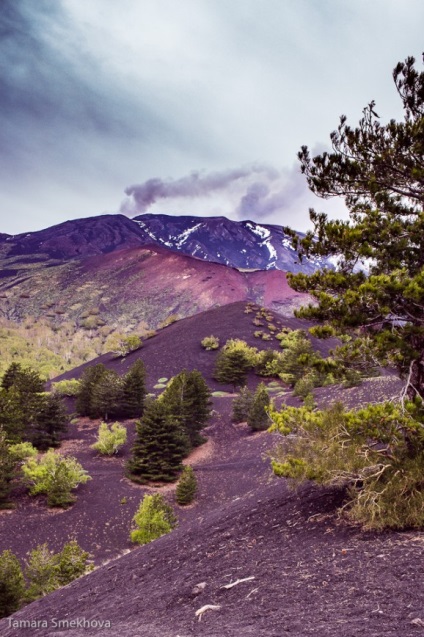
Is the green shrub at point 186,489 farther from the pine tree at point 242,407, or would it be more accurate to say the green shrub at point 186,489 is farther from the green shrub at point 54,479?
the pine tree at point 242,407

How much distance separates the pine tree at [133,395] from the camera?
115ft

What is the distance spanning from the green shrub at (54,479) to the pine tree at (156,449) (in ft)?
11.2

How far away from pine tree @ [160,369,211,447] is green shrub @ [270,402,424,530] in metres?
22.1

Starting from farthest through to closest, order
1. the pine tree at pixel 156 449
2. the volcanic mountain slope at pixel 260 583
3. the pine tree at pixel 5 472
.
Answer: the pine tree at pixel 156 449 < the pine tree at pixel 5 472 < the volcanic mountain slope at pixel 260 583

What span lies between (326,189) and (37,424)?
2704 cm

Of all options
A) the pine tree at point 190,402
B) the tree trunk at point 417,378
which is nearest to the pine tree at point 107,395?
the pine tree at point 190,402

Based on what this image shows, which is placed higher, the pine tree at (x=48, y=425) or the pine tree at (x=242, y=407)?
the pine tree at (x=48, y=425)

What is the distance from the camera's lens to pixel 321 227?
745 centimetres

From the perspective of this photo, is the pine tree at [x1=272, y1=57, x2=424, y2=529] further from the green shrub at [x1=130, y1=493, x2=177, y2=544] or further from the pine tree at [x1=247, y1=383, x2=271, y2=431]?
the pine tree at [x1=247, y1=383, x2=271, y2=431]

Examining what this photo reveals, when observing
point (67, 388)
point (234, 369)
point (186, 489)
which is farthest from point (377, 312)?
point (67, 388)

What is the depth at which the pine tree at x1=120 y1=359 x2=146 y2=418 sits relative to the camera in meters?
35.2

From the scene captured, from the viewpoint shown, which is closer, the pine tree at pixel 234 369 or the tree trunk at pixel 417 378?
the tree trunk at pixel 417 378

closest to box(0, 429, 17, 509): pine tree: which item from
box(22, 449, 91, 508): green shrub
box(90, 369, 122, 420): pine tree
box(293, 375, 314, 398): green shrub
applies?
box(22, 449, 91, 508): green shrub

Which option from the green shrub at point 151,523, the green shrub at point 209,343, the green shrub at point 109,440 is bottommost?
the green shrub at point 151,523
